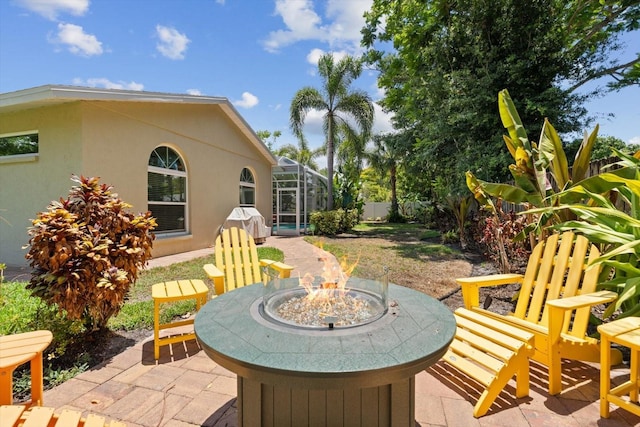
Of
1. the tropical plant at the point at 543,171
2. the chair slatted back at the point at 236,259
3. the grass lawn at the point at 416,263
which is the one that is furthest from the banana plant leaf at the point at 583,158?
the chair slatted back at the point at 236,259

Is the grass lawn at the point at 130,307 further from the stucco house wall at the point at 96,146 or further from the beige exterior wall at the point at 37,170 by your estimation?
the beige exterior wall at the point at 37,170

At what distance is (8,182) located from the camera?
698cm

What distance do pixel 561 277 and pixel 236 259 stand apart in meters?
3.48

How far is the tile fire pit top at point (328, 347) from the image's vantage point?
1.28 meters

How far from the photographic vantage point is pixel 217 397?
236 cm

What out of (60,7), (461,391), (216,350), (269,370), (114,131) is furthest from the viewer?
(114,131)

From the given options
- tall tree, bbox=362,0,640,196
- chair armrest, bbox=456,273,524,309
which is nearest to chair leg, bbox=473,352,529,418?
chair armrest, bbox=456,273,524,309

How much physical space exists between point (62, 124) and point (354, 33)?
1142 centimetres

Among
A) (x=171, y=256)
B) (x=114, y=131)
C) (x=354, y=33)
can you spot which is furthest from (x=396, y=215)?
(x=114, y=131)

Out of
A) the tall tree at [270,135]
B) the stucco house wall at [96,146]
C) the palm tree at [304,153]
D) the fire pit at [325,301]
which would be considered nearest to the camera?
the fire pit at [325,301]

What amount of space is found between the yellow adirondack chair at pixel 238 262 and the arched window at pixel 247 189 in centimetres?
866

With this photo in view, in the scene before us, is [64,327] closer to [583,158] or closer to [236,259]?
[236,259]

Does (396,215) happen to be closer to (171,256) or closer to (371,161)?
(371,161)

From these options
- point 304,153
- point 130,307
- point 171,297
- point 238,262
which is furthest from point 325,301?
point 304,153
